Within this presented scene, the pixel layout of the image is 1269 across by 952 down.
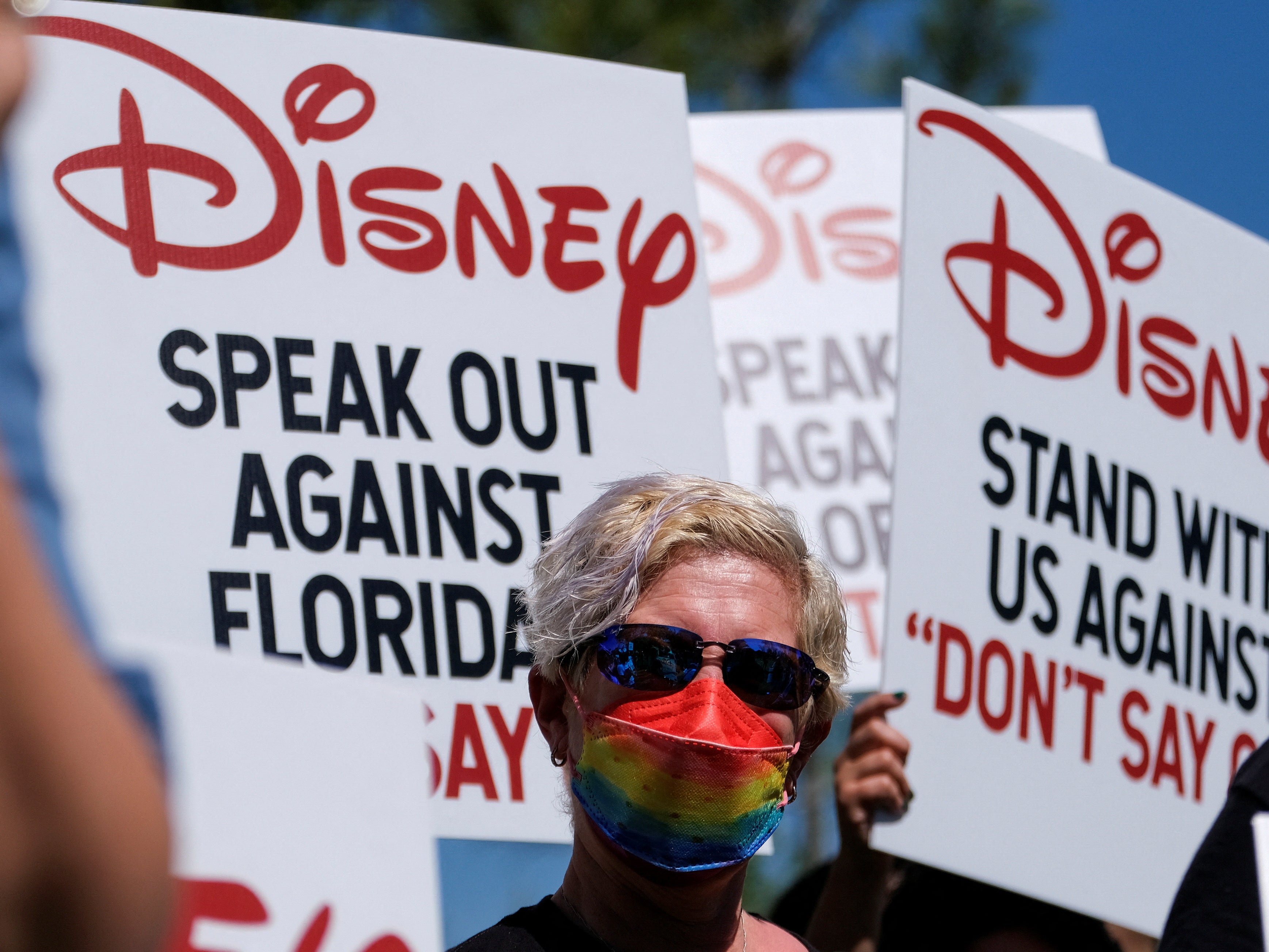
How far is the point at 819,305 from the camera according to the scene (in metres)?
4.39

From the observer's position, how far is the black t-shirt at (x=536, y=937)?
160 centimetres

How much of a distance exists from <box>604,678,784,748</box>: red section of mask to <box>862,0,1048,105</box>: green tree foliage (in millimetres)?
14064

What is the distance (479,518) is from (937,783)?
2.84ft

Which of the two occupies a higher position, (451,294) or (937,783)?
(451,294)

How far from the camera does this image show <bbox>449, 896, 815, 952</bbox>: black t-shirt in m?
1.60

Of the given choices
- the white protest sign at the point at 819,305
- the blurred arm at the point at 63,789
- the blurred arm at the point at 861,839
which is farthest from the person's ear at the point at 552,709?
the white protest sign at the point at 819,305

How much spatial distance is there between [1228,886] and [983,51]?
48.0 feet

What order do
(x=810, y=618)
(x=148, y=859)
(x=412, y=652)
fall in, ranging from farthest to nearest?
(x=412, y=652) → (x=810, y=618) → (x=148, y=859)

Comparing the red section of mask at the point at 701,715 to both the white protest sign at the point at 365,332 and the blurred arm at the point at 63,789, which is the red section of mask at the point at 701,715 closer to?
the white protest sign at the point at 365,332

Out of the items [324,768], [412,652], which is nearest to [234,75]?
[412,652]

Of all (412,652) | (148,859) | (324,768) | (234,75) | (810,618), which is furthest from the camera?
(234,75)

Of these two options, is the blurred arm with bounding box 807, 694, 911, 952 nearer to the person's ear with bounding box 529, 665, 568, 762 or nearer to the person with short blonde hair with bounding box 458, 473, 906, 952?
the person with short blonde hair with bounding box 458, 473, 906, 952

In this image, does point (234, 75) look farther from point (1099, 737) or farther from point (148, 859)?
point (148, 859)

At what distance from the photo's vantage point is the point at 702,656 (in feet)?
5.54
